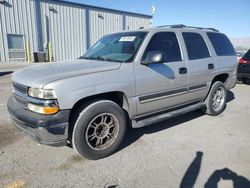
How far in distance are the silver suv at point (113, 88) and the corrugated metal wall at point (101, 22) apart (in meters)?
17.9

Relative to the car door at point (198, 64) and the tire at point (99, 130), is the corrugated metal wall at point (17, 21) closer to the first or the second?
the car door at point (198, 64)

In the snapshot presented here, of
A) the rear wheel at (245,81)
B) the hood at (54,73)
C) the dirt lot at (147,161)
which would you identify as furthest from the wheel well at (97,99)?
the rear wheel at (245,81)

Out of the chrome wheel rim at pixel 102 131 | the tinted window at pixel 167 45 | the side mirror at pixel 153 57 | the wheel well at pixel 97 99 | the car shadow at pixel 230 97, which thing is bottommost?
the car shadow at pixel 230 97

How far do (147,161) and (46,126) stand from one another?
59.6 inches

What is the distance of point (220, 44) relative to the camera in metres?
5.33

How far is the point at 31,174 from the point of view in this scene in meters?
2.89

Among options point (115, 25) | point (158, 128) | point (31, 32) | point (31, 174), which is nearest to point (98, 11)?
point (115, 25)

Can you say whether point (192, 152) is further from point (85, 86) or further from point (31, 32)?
point (31, 32)

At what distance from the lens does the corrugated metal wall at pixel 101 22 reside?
21.5m

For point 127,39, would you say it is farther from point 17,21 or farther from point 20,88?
point 17,21

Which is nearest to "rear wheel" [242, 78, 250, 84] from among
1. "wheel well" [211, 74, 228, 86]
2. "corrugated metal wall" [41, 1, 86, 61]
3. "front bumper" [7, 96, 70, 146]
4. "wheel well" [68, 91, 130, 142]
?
"wheel well" [211, 74, 228, 86]

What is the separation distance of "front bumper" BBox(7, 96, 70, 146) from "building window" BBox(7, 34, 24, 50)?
16294 mm

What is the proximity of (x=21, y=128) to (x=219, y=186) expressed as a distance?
2.65 metres

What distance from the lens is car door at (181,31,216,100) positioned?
14.3ft
